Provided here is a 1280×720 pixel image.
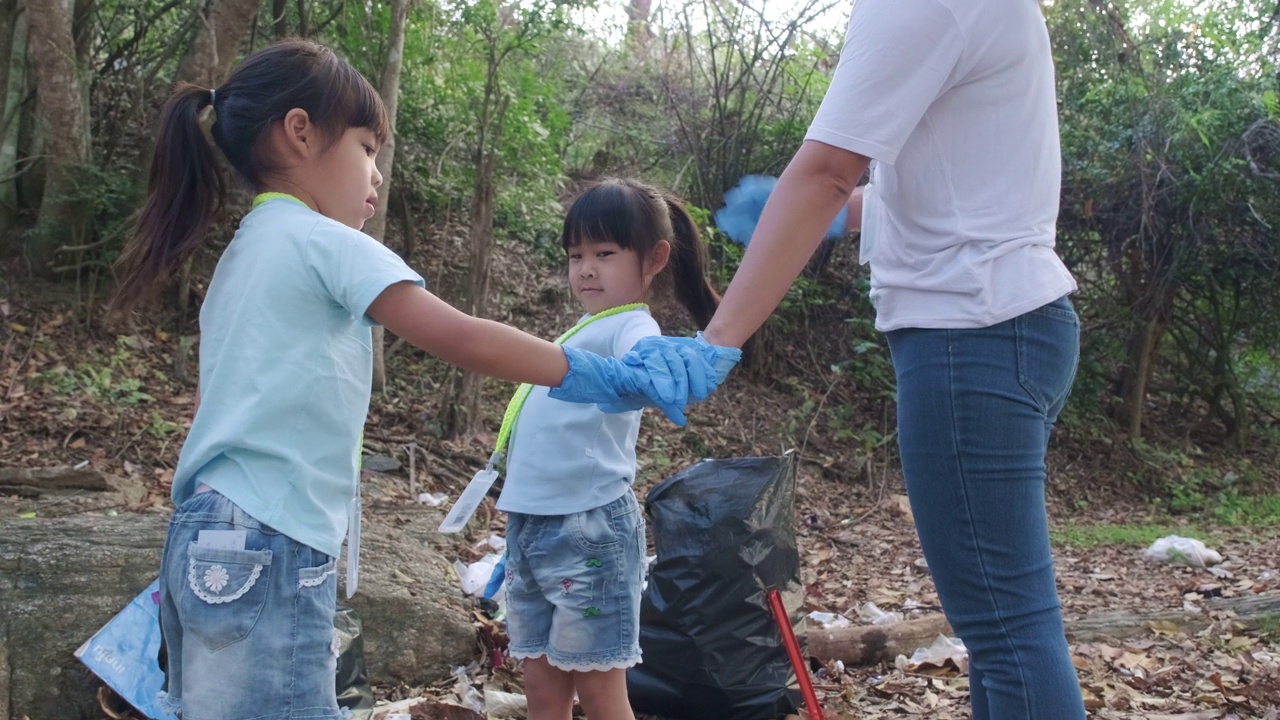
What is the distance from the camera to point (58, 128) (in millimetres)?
5809

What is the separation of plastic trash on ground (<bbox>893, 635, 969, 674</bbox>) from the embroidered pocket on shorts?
92.2 inches

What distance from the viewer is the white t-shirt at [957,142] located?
1589 millimetres

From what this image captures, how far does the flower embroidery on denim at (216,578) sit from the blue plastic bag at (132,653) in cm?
122

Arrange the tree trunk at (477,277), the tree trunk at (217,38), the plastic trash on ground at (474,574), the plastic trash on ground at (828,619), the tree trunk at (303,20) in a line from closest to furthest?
the plastic trash on ground at (474,574)
the plastic trash on ground at (828,619)
the tree trunk at (477,277)
the tree trunk at (217,38)
the tree trunk at (303,20)

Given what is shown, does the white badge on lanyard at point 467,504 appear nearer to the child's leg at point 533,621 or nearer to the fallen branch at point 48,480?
the child's leg at point 533,621

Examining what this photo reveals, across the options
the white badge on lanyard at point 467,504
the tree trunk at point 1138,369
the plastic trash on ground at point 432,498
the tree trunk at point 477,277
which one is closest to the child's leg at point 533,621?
the white badge on lanyard at point 467,504

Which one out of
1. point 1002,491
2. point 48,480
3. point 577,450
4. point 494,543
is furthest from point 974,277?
point 48,480

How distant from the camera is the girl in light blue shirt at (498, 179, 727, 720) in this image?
2.29 meters

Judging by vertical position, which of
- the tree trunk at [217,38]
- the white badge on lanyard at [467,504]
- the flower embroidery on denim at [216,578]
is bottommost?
the white badge on lanyard at [467,504]

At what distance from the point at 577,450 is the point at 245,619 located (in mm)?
938

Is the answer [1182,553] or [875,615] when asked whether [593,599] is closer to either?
[875,615]

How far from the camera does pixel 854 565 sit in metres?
5.19

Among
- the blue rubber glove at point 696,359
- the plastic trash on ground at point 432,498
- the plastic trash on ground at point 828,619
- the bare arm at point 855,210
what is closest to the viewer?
the blue rubber glove at point 696,359

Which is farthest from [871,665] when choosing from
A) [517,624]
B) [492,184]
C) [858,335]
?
[858,335]
